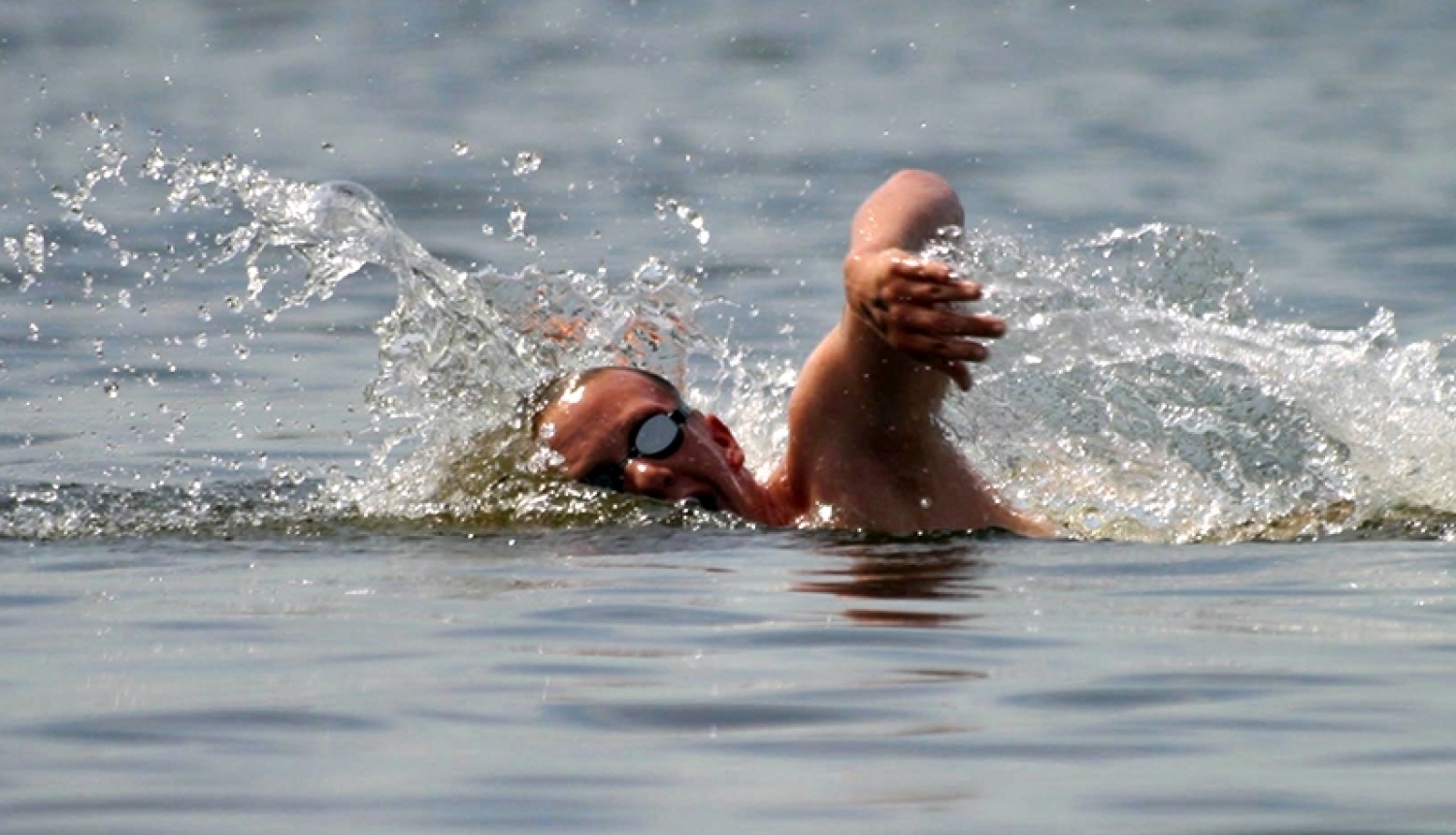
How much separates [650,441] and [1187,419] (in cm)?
304

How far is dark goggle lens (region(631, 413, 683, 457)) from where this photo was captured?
7.30 metres

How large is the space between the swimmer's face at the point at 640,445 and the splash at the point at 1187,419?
0.81m

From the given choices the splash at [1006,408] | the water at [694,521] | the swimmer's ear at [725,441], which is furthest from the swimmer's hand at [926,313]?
the swimmer's ear at [725,441]

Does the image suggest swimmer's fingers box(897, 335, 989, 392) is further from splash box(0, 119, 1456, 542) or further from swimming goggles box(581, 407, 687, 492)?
swimming goggles box(581, 407, 687, 492)

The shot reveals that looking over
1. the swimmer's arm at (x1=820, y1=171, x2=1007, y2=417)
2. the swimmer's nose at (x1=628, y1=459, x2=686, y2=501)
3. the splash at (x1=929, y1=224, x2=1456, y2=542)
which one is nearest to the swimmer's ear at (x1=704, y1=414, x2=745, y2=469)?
the swimmer's nose at (x1=628, y1=459, x2=686, y2=501)

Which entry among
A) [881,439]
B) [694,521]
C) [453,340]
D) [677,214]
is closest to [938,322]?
[881,439]

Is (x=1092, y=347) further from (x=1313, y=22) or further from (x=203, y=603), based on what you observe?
(x=1313, y=22)

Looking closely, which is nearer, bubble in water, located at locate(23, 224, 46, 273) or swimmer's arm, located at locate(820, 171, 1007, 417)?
swimmer's arm, located at locate(820, 171, 1007, 417)

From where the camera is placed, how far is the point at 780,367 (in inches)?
426

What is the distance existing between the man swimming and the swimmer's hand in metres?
0.93

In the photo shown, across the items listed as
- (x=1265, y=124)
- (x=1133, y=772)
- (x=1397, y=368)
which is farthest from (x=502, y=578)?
(x=1265, y=124)

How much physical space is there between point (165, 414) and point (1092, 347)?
4432mm

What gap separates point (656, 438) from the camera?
24.0ft

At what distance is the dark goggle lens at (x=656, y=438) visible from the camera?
7305mm
